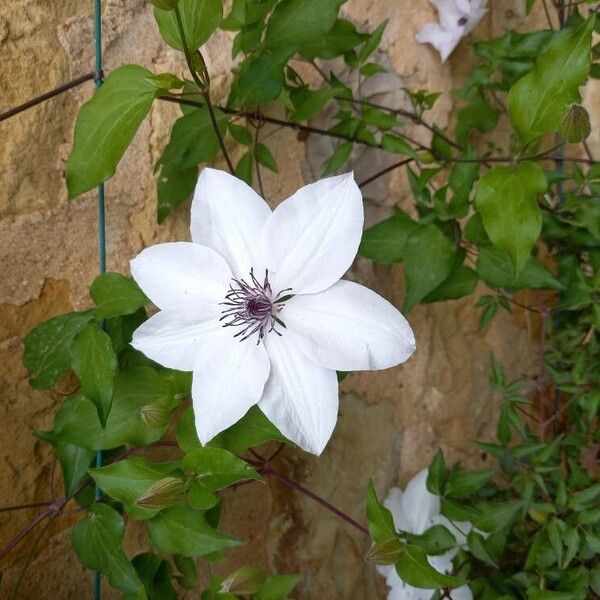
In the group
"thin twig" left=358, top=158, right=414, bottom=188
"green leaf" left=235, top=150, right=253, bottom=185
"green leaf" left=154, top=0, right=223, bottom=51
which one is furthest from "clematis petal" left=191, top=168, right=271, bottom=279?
"thin twig" left=358, top=158, right=414, bottom=188

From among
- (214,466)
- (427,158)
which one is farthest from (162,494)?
(427,158)

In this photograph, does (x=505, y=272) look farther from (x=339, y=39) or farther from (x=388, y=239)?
(x=339, y=39)

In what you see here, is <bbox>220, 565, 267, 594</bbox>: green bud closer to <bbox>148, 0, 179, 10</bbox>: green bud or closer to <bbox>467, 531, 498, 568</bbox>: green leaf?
<bbox>467, 531, 498, 568</bbox>: green leaf

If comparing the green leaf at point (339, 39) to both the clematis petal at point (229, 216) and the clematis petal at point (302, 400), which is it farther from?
the clematis petal at point (302, 400)

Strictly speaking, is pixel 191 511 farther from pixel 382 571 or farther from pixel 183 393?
pixel 382 571

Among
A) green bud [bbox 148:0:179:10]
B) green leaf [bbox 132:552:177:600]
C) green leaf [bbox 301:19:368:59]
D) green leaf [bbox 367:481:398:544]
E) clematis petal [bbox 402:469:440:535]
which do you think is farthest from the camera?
clematis petal [bbox 402:469:440:535]

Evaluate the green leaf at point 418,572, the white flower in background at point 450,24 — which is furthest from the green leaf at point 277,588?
the white flower in background at point 450,24
